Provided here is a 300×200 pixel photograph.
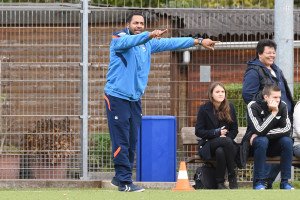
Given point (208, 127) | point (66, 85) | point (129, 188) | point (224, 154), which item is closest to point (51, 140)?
point (66, 85)

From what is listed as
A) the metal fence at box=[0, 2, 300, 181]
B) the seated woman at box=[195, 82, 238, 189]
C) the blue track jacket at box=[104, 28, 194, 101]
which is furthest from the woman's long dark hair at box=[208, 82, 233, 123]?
the metal fence at box=[0, 2, 300, 181]

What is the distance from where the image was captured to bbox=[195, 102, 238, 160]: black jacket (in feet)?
46.1

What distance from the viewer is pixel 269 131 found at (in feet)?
45.0

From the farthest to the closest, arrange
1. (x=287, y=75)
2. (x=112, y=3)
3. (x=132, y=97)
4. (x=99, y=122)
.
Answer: (x=112, y=3), (x=99, y=122), (x=287, y=75), (x=132, y=97)

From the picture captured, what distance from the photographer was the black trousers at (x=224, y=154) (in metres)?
13.9

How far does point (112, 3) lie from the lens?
19.7 m

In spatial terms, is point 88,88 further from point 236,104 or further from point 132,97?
point 132,97

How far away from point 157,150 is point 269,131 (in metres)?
2.28

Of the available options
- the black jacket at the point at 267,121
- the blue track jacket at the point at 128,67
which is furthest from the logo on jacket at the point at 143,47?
the black jacket at the point at 267,121

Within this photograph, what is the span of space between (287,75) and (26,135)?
3.73 m

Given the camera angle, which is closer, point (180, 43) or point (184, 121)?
point (180, 43)

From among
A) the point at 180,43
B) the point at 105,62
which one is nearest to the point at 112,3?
the point at 105,62

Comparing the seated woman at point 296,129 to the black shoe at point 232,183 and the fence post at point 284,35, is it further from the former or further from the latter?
the fence post at point 284,35

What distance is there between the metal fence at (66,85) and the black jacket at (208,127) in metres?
2.08
